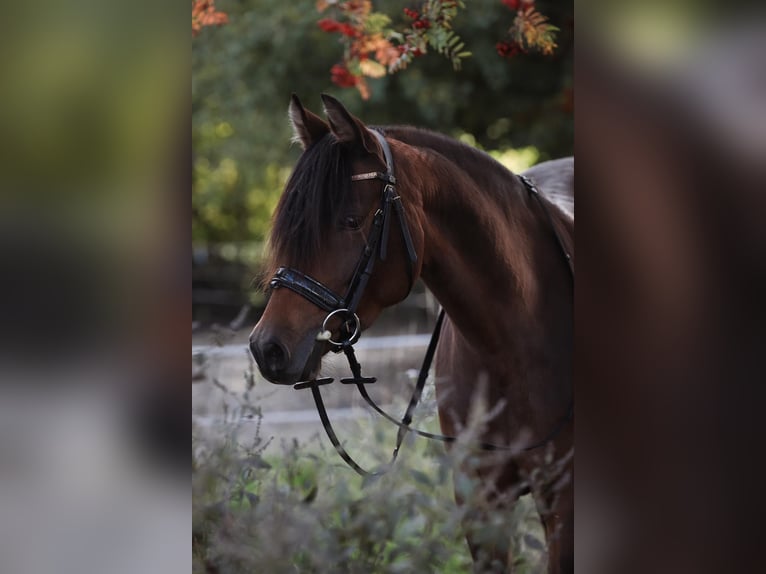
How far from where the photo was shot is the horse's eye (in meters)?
2.35

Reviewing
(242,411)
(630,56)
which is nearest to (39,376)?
(242,411)

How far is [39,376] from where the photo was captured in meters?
1.43

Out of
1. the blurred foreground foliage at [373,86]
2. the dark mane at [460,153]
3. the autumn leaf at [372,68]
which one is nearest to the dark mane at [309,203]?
the dark mane at [460,153]

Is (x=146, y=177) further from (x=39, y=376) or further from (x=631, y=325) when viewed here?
(x=631, y=325)

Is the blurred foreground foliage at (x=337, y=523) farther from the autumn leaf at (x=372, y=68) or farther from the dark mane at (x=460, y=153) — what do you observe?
the autumn leaf at (x=372, y=68)

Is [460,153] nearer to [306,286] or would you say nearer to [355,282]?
[355,282]

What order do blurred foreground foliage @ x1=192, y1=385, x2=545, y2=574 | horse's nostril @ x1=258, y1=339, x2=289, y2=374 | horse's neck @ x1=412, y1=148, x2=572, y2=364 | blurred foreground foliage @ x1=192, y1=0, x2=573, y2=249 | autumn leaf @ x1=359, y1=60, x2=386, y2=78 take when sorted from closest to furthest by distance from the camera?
1. blurred foreground foliage @ x1=192, y1=385, x2=545, y2=574
2. horse's nostril @ x1=258, y1=339, x2=289, y2=374
3. horse's neck @ x1=412, y1=148, x2=572, y2=364
4. autumn leaf @ x1=359, y1=60, x2=386, y2=78
5. blurred foreground foliage @ x1=192, y1=0, x2=573, y2=249

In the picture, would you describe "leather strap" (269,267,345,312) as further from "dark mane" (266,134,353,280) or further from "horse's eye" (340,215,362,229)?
"horse's eye" (340,215,362,229)

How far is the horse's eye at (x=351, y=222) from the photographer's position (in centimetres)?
235

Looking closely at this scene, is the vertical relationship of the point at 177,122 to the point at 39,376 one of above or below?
above

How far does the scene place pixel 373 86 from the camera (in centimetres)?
739

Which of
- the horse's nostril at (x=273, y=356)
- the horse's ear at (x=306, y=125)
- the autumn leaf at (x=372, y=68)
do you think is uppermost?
the horse's ear at (x=306, y=125)

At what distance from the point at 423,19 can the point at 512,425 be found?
1336 mm

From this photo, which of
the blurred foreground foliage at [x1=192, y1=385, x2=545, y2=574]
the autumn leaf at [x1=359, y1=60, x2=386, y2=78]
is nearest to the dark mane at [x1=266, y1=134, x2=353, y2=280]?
the blurred foreground foliage at [x1=192, y1=385, x2=545, y2=574]
